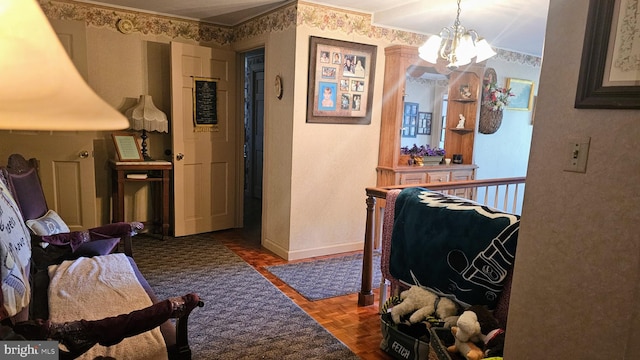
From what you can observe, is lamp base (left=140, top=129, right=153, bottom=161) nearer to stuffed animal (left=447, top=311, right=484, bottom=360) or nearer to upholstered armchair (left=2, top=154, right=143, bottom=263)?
upholstered armchair (left=2, top=154, right=143, bottom=263)

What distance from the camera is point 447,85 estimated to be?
508cm

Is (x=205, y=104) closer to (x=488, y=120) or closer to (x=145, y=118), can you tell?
(x=145, y=118)

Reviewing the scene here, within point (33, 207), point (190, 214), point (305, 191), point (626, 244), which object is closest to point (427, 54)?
point (305, 191)

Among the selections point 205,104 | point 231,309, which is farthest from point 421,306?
point 205,104

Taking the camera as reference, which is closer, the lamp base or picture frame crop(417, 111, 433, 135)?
the lamp base

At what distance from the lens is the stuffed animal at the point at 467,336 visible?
70.5 inches

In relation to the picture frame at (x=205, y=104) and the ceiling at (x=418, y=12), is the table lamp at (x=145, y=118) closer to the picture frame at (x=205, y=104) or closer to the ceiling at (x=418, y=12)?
the picture frame at (x=205, y=104)

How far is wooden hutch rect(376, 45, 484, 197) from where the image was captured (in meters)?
3.98

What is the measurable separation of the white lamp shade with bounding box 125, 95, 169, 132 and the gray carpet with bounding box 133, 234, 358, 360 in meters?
1.14

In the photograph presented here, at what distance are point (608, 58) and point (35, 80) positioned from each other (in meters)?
1.42

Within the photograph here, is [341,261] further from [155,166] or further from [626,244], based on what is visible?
[626,244]

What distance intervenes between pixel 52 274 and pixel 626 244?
7.92ft

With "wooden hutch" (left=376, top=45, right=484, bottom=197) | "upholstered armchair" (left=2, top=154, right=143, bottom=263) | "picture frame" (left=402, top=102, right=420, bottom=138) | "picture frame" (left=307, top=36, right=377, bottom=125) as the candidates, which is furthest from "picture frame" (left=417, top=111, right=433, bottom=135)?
"upholstered armchair" (left=2, top=154, right=143, bottom=263)

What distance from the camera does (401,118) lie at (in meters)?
4.05
